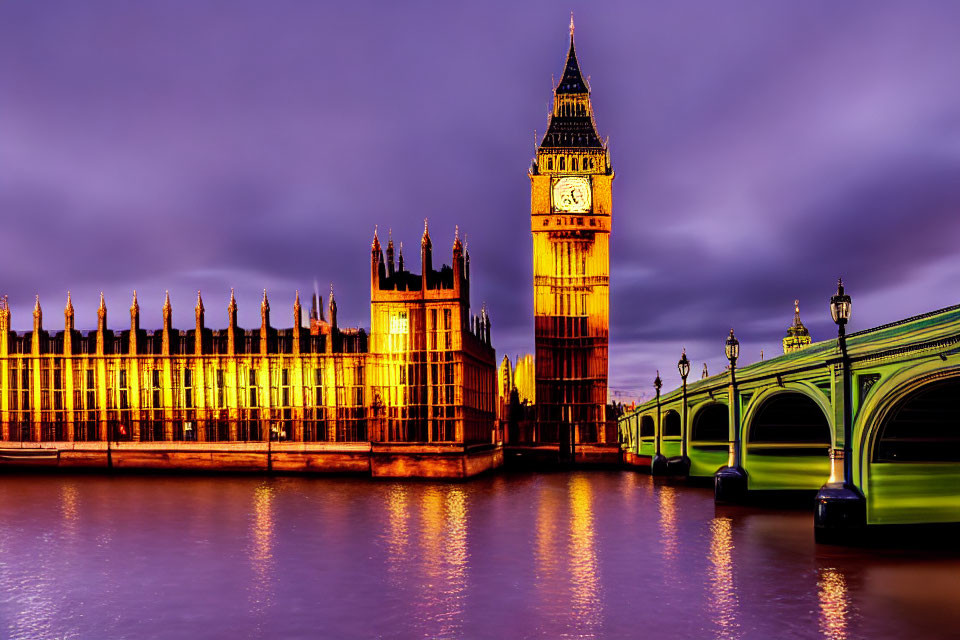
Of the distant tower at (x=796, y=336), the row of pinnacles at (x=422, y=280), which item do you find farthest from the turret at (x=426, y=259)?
the distant tower at (x=796, y=336)

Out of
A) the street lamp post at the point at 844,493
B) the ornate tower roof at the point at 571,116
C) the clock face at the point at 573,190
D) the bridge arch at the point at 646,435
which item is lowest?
the bridge arch at the point at 646,435

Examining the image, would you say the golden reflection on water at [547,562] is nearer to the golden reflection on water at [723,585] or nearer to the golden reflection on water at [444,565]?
the golden reflection on water at [444,565]

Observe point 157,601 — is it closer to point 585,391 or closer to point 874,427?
point 874,427

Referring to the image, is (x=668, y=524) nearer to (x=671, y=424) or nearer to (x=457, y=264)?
(x=457, y=264)

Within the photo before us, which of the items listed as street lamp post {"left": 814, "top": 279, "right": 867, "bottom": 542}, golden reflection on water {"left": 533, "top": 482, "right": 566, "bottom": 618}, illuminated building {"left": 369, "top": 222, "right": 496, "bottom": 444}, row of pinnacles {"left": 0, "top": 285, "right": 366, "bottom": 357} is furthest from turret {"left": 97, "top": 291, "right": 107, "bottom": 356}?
street lamp post {"left": 814, "top": 279, "right": 867, "bottom": 542}

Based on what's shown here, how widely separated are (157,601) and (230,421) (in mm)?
46733

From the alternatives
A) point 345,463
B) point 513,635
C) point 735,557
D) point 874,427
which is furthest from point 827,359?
point 345,463

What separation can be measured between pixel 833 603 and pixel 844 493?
8993 millimetres

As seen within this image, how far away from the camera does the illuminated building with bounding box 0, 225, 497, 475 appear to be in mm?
59844

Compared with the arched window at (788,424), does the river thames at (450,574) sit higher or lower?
lower

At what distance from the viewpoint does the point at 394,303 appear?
59.6 m

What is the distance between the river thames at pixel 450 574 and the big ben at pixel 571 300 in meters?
43.8

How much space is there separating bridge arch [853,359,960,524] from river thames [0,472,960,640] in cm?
184

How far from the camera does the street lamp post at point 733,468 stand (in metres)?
40.2
